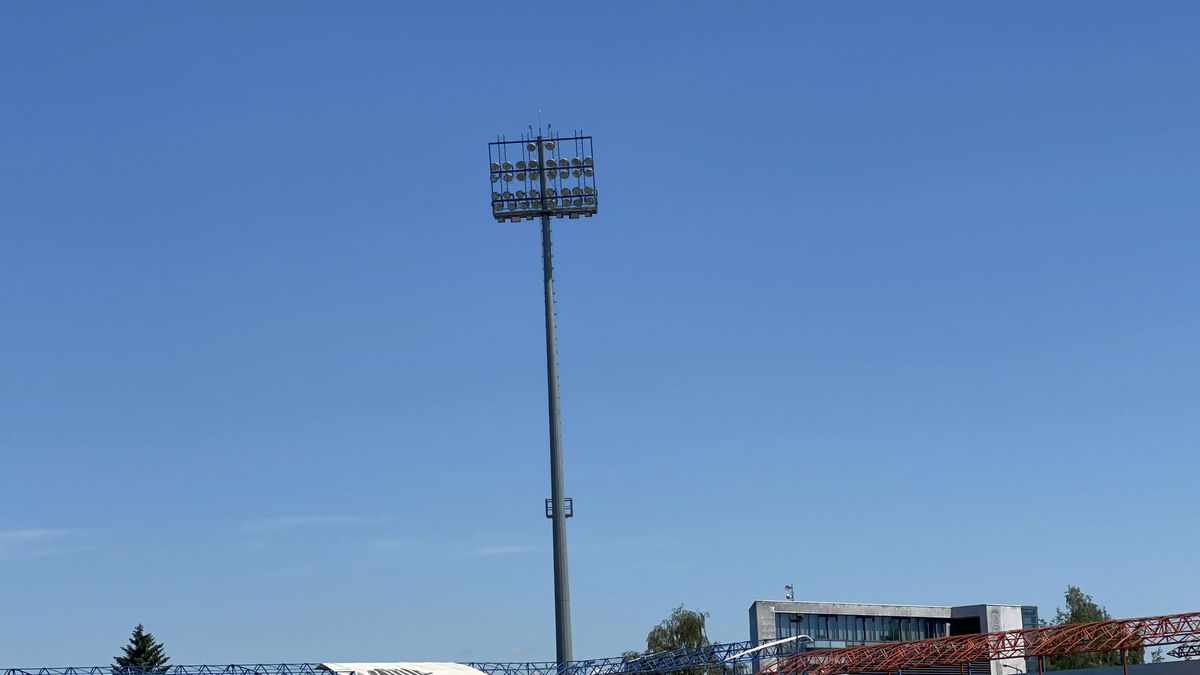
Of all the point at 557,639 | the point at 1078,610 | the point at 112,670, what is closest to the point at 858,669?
the point at 557,639

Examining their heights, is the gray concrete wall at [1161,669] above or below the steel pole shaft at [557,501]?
below

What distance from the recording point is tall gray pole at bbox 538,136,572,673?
70688 millimetres

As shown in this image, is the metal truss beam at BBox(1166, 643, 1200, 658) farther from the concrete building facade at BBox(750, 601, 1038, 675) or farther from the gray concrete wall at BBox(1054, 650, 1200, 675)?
the concrete building facade at BBox(750, 601, 1038, 675)

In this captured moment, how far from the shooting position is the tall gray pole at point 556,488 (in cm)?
7069

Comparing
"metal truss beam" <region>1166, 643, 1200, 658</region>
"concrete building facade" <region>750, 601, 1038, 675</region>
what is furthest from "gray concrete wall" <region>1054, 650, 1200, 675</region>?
"concrete building facade" <region>750, 601, 1038, 675</region>

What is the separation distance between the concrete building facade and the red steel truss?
21606 millimetres

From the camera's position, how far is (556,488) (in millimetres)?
71875

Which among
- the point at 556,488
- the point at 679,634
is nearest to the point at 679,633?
the point at 679,634

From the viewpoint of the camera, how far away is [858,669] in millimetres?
68000

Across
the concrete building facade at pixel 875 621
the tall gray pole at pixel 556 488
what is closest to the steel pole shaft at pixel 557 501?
the tall gray pole at pixel 556 488

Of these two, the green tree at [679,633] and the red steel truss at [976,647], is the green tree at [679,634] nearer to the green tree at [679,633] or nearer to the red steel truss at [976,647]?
the green tree at [679,633]

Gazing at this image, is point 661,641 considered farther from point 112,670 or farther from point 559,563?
point 112,670

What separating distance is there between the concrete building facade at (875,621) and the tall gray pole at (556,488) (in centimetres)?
2380

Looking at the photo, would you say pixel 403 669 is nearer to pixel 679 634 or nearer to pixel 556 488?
pixel 556 488
